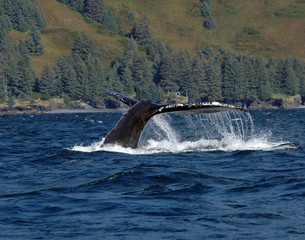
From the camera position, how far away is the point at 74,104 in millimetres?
163750

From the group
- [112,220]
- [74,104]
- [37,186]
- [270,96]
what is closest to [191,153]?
[37,186]

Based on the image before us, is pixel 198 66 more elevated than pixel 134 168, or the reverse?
pixel 198 66

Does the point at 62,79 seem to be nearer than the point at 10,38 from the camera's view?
Yes

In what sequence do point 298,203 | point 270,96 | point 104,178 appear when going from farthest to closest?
point 270,96, point 104,178, point 298,203

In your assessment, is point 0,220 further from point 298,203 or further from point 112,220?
point 298,203

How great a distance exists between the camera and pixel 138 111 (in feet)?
56.3

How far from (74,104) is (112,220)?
155m

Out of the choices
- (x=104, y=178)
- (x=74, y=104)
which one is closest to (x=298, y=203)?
(x=104, y=178)

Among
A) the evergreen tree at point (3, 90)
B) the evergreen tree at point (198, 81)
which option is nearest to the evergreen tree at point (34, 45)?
the evergreen tree at point (3, 90)

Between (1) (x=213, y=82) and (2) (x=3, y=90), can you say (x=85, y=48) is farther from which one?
(2) (x=3, y=90)

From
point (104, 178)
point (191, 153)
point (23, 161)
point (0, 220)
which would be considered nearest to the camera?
point (0, 220)

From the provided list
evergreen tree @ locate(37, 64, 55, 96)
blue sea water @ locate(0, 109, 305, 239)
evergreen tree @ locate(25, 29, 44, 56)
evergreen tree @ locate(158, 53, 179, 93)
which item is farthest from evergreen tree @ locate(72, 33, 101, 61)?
blue sea water @ locate(0, 109, 305, 239)

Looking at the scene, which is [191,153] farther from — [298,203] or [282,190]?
[298,203]

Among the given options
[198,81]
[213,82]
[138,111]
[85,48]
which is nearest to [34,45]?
[85,48]
